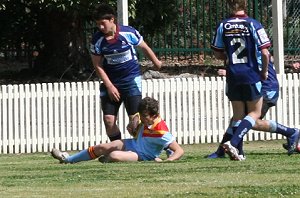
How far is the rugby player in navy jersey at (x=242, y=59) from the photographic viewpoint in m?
12.5

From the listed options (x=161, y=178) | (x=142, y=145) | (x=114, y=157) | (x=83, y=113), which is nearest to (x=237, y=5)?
(x=142, y=145)

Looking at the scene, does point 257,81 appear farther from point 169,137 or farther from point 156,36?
point 156,36

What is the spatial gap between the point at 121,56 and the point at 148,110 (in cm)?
111

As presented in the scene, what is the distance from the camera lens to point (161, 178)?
10.6 metres

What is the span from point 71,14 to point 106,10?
35.8ft

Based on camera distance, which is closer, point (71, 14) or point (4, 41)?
point (71, 14)

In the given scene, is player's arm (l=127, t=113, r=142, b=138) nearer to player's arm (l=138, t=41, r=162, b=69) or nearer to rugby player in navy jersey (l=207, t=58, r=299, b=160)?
player's arm (l=138, t=41, r=162, b=69)

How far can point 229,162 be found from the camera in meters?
12.4

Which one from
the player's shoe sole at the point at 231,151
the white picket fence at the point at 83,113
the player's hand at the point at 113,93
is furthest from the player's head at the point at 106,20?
the white picket fence at the point at 83,113

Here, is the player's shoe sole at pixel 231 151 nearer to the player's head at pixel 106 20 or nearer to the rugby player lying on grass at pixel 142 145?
the rugby player lying on grass at pixel 142 145

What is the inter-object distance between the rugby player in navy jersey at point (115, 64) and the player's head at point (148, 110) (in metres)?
0.78

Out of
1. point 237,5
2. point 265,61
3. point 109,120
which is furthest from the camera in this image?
point 109,120

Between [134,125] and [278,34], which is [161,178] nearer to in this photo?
[134,125]

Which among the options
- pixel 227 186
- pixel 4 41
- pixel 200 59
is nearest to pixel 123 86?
pixel 227 186
